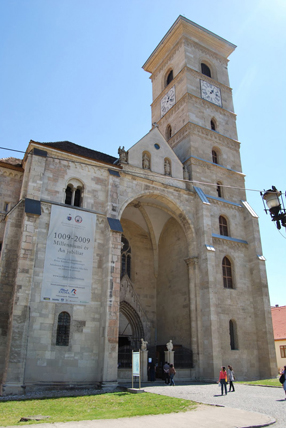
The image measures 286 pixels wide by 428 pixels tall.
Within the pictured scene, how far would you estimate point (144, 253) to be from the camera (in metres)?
26.9

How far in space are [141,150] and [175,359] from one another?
13.4 m

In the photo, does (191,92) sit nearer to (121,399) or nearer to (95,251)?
(95,251)

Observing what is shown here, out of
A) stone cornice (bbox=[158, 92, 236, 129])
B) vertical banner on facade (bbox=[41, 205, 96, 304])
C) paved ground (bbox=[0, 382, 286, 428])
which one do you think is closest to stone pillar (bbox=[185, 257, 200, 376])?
vertical banner on facade (bbox=[41, 205, 96, 304])

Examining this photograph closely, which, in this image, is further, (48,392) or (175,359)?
(175,359)

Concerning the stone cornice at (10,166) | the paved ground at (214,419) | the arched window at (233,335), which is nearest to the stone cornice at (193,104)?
the stone cornice at (10,166)

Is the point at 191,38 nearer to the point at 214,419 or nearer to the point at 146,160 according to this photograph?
the point at 146,160

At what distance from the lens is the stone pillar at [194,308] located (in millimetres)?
20234

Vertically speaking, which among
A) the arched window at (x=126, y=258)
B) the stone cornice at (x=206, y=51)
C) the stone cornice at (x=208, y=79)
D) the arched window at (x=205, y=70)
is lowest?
the arched window at (x=126, y=258)

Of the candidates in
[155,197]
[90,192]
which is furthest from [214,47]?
[90,192]

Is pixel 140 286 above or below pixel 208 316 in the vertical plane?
above

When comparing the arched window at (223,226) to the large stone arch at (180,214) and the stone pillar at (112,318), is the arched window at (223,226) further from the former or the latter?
the stone pillar at (112,318)

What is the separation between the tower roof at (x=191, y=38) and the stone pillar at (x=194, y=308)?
21619 millimetres

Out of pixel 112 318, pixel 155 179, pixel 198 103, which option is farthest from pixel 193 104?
pixel 112 318

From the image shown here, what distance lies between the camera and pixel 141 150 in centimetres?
2311
